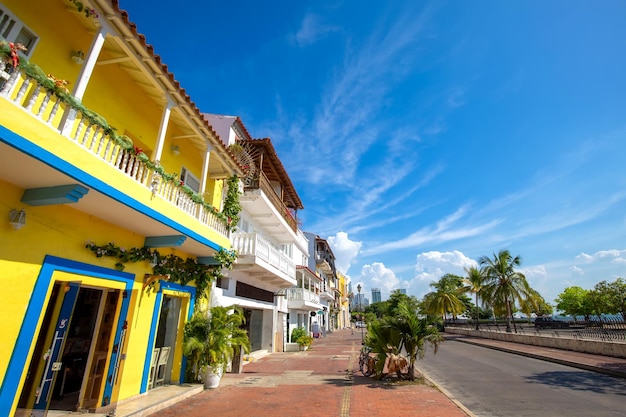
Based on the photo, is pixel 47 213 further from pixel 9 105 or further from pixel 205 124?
pixel 205 124

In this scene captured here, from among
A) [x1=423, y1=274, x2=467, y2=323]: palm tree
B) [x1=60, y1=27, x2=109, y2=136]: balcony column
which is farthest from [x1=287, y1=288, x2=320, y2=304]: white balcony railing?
[x1=423, y1=274, x2=467, y2=323]: palm tree

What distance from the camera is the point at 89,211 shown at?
6.08 m

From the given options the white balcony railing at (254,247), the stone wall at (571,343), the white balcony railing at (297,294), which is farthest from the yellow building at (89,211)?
the stone wall at (571,343)

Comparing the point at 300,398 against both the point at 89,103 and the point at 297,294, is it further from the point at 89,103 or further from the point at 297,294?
the point at 297,294

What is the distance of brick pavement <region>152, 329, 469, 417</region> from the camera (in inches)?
264

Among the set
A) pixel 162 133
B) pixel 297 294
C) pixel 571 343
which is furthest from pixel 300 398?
pixel 571 343

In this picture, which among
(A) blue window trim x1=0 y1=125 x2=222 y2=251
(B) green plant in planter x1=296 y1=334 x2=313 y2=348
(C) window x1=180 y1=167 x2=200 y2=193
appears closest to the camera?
(A) blue window trim x1=0 y1=125 x2=222 y2=251

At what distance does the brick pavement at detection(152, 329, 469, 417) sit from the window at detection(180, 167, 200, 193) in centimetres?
615

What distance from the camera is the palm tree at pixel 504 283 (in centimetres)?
3061

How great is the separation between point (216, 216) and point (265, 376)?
6050 millimetres

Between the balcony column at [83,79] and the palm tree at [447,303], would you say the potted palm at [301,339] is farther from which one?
the palm tree at [447,303]

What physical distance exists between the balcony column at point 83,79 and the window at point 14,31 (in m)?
0.98

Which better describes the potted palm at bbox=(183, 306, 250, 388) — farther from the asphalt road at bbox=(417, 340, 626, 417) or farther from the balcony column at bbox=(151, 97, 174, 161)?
the asphalt road at bbox=(417, 340, 626, 417)

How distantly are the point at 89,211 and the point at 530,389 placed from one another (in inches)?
474
